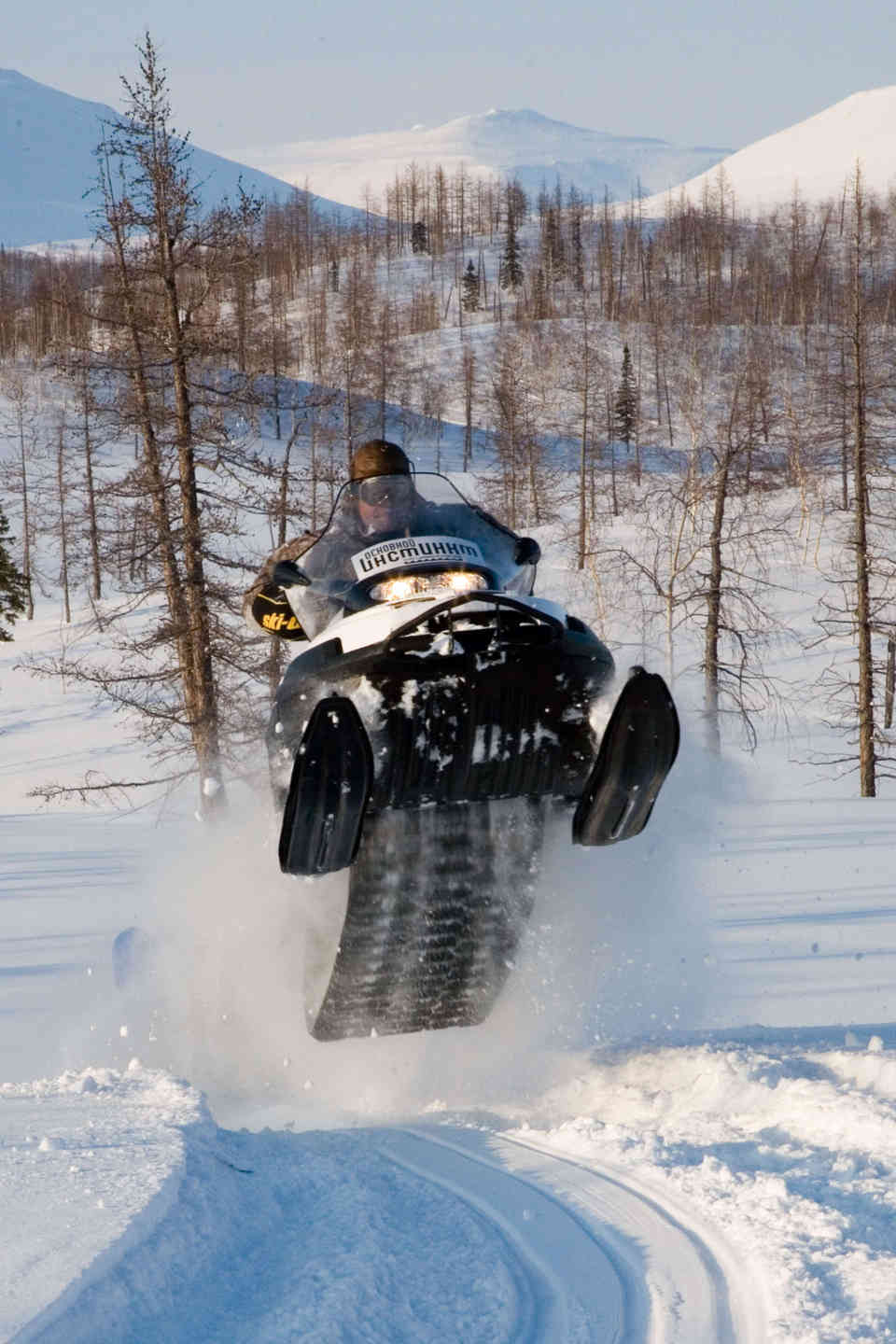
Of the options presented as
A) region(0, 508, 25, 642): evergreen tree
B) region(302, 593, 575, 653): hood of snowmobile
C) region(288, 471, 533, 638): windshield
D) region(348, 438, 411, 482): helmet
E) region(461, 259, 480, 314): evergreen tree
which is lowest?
region(0, 508, 25, 642): evergreen tree

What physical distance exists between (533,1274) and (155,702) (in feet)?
45.2

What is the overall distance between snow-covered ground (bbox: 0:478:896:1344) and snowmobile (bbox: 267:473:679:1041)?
0.43m

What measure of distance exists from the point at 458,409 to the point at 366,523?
68803mm

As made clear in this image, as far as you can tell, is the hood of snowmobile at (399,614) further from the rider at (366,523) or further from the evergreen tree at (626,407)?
the evergreen tree at (626,407)

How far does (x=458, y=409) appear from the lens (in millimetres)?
72938

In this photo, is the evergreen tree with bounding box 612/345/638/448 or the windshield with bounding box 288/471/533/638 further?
the evergreen tree with bounding box 612/345/638/448

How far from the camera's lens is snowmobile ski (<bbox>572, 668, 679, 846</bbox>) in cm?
476

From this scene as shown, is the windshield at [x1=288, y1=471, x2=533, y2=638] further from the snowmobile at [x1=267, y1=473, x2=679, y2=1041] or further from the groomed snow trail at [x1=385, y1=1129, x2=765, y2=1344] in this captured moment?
the groomed snow trail at [x1=385, y1=1129, x2=765, y2=1344]

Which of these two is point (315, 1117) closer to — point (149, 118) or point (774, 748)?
point (149, 118)

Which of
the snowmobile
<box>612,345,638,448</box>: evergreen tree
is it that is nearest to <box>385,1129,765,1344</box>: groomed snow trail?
the snowmobile

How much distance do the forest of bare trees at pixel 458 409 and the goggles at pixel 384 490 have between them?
3.66 meters

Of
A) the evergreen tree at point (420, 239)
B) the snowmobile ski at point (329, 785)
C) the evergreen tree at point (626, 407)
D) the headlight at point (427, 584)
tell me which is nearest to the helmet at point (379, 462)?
the headlight at point (427, 584)

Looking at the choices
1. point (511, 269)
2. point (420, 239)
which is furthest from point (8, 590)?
point (420, 239)

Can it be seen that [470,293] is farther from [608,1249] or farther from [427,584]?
[608,1249]
